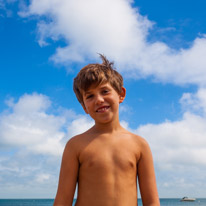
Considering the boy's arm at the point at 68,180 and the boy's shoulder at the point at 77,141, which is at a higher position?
the boy's shoulder at the point at 77,141

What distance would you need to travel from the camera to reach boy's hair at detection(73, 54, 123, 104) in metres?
3.03

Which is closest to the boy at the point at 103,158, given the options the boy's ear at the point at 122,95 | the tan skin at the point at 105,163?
the tan skin at the point at 105,163

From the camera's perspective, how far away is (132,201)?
285cm

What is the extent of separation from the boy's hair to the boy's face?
53 mm

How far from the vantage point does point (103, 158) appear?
113 inches

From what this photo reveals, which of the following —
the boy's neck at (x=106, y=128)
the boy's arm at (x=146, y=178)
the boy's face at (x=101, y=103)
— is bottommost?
the boy's arm at (x=146, y=178)

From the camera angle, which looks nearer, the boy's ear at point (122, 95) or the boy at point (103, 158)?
the boy at point (103, 158)

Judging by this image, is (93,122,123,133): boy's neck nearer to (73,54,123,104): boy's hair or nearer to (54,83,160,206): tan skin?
(54,83,160,206): tan skin

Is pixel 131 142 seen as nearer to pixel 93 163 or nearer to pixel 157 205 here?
pixel 93 163

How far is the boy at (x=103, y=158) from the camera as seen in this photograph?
2.79 meters

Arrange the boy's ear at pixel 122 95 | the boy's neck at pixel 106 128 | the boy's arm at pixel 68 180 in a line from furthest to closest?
the boy's ear at pixel 122 95
the boy's neck at pixel 106 128
the boy's arm at pixel 68 180

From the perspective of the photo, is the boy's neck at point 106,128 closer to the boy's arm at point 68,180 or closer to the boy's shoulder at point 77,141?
the boy's shoulder at point 77,141

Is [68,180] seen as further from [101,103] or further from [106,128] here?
[101,103]

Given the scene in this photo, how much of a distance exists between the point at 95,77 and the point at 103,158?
2.68 ft
